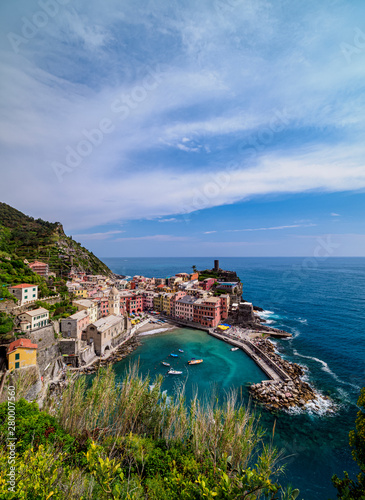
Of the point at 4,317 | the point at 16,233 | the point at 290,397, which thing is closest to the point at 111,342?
the point at 4,317

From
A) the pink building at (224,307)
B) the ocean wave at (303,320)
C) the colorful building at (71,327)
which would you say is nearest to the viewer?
the colorful building at (71,327)

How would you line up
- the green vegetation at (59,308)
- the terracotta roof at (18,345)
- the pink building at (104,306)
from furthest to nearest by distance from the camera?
the pink building at (104,306)
the green vegetation at (59,308)
the terracotta roof at (18,345)

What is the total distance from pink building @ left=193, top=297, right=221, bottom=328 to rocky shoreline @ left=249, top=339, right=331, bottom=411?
16.9m

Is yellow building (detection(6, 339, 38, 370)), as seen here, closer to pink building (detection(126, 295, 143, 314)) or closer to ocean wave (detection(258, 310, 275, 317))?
pink building (detection(126, 295, 143, 314))

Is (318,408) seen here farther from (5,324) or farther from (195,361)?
(5,324)

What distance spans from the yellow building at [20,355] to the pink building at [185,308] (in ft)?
92.0

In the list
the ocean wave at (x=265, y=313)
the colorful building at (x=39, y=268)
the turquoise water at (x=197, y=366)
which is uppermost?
the colorful building at (x=39, y=268)

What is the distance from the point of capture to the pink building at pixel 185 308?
43438 mm

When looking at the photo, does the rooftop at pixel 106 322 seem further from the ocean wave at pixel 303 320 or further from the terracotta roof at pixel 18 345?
the ocean wave at pixel 303 320

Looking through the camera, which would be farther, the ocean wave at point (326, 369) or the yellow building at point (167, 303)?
the yellow building at point (167, 303)

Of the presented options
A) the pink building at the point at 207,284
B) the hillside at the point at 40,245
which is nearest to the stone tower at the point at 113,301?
the pink building at the point at 207,284

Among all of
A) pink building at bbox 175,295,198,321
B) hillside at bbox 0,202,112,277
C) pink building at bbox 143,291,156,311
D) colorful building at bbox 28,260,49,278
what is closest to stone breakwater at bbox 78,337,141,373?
pink building at bbox 175,295,198,321

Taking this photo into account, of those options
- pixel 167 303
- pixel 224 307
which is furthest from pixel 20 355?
pixel 224 307

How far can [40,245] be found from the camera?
6481 cm
